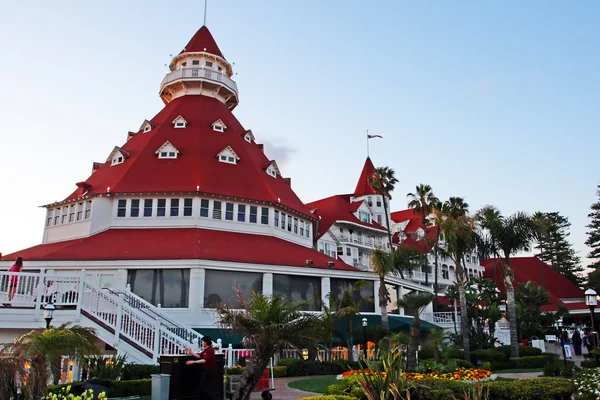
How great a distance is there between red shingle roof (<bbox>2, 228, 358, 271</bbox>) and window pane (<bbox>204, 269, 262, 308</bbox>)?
3.27ft

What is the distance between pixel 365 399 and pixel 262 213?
26135mm

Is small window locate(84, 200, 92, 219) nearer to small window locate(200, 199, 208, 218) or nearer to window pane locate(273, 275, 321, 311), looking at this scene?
small window locate(200, 199, 208, 218)

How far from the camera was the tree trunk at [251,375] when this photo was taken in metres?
12.3

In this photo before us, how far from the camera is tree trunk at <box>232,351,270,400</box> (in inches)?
484

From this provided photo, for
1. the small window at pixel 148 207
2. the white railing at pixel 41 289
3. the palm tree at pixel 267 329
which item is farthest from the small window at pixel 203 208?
the palm tree at pixel 267 329

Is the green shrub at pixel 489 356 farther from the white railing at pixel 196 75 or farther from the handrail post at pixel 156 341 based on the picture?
the white railing at pixel 196 75

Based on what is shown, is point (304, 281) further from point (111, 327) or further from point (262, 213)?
point (111, 327)

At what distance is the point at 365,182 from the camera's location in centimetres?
6800

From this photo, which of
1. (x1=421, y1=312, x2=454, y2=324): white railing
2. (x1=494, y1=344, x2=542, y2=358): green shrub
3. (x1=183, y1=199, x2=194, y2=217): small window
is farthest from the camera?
(x1=421, y1=312, x2=454, y2=324): white railing

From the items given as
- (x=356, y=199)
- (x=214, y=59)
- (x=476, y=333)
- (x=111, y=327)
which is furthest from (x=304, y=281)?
(x=356, y=199)

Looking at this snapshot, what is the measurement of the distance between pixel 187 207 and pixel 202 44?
22.1m

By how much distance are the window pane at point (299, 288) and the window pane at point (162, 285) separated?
575cm

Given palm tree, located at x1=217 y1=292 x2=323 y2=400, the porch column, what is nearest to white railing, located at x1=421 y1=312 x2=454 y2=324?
the porch column

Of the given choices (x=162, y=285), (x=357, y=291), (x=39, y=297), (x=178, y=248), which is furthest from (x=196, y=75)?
(x=39, y=297)
